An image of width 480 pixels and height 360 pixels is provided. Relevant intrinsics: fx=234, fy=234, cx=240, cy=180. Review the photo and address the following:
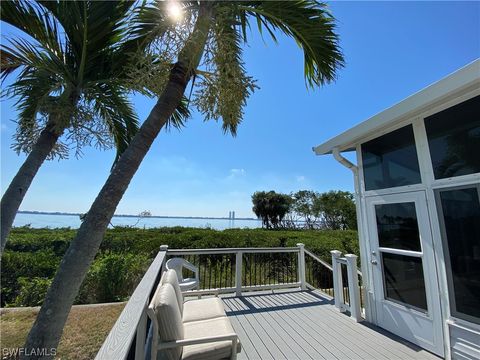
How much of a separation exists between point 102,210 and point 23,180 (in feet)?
4.14

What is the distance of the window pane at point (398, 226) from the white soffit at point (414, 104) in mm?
1074

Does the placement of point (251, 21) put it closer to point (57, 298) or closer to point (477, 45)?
point (477, 45)

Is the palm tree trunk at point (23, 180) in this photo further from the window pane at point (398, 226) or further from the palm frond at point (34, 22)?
the window pane at point (398, 226)

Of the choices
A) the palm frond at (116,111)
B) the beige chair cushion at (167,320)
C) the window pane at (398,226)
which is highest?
the palm frond at (116,111)

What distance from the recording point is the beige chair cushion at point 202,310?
264 cm

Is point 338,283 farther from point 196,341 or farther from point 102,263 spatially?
point 102,263

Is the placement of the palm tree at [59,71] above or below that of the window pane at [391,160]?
above

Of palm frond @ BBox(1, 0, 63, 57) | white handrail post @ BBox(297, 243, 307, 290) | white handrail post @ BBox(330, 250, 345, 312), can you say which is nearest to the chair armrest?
white handrail post @ BBox(330, 250, 345, 312)

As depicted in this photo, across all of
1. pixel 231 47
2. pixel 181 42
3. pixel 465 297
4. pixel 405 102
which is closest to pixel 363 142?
pixel 405 102

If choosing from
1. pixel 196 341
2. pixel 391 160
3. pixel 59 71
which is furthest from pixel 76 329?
pixel 391 160

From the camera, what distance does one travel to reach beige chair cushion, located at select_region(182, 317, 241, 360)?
2.03 m

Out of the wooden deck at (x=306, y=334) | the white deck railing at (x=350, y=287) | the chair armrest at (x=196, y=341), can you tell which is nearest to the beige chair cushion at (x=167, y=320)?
the chair armrest at (x=196, y=341)

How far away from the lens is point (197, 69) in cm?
243

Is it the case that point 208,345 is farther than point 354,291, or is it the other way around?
point 354,291
